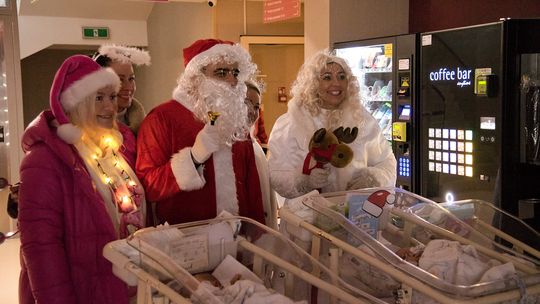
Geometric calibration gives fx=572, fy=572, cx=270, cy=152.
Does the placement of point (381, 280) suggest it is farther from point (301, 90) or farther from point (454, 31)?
point (454, 31)

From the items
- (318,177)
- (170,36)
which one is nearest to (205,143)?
(318,177)

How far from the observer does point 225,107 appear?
231 centimetres

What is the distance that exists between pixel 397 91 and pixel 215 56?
1.85m

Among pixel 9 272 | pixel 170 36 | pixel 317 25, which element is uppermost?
pixel 170 36

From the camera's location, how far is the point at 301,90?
2.77 meters

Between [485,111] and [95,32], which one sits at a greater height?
[95,32]

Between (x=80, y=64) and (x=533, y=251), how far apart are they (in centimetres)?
171

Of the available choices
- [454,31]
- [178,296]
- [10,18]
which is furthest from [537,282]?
[10,18]

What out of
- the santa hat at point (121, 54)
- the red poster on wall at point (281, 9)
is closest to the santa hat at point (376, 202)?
the santa hat at point (121, 54)

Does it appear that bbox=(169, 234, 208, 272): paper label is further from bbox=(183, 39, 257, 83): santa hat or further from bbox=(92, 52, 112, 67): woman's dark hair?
bbox=(92, 52, 112, 67): woman's dark hair

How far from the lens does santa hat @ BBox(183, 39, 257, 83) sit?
2459 mm

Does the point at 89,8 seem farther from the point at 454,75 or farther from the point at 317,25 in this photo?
the point at 454,75

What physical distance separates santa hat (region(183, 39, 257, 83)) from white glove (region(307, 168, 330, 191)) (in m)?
0.53

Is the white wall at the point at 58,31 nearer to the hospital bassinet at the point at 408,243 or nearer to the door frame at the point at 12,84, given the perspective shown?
the door frame at the point at 12,84
